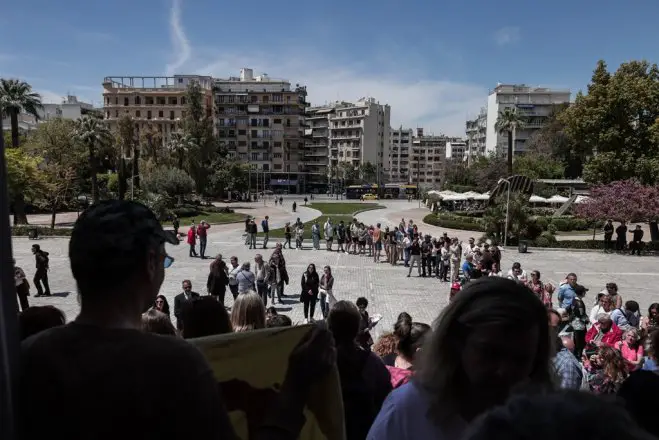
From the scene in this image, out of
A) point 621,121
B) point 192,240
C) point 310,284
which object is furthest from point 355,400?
point 621,121

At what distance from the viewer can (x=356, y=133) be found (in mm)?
141125

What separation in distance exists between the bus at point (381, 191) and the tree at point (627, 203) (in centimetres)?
7102

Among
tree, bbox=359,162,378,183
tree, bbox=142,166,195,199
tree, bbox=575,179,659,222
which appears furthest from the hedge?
tree, bbox=359,162,378,183

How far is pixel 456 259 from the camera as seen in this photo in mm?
18703

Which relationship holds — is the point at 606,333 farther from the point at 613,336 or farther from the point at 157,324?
the point at 157,324

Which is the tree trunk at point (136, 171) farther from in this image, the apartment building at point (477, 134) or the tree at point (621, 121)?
the apartment building at point (477, 134)

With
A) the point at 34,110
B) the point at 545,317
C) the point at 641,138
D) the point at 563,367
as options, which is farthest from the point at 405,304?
the point at 34,110

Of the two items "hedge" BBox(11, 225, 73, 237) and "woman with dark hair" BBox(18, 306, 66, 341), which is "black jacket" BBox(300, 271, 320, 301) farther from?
"hedge" BBox(11, 225, 73, 237)

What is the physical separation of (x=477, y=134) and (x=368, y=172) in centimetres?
3620

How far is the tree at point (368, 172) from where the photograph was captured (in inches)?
5246

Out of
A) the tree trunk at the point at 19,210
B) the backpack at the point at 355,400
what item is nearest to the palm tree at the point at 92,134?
the tree trunk at the point at 19,210

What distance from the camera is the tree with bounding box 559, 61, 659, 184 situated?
31625mm

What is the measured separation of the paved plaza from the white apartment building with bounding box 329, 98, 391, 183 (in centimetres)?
11173

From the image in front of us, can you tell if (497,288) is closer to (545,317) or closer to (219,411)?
(545,317)
